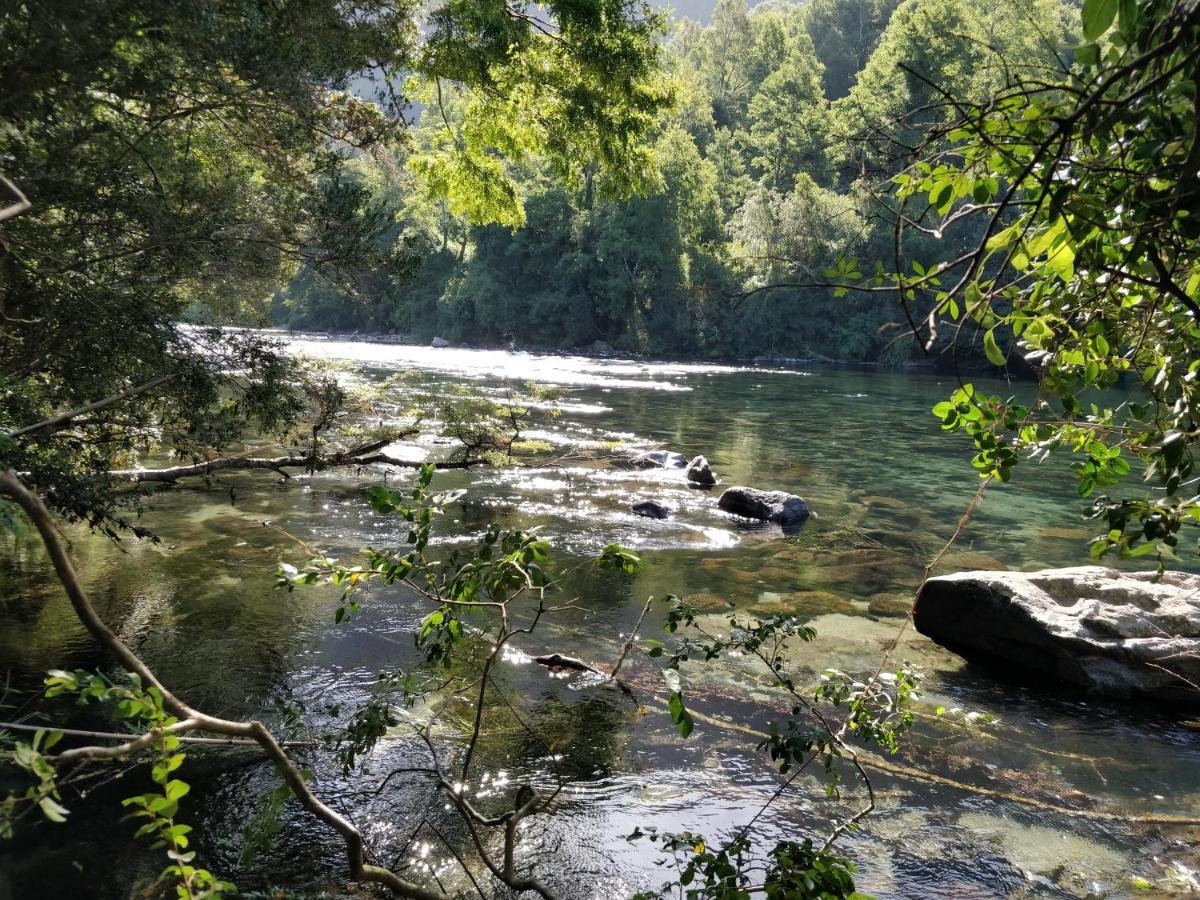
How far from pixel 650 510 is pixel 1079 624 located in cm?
675

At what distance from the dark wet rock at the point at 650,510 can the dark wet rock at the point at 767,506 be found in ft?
3.77

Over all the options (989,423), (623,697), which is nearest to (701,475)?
(623,697)

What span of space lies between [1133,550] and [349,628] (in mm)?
6901

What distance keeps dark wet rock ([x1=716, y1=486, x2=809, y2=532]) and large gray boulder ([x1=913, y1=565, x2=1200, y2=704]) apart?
455cm

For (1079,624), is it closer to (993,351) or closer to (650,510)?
(993,351)

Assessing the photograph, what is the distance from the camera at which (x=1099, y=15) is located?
4.87 feet

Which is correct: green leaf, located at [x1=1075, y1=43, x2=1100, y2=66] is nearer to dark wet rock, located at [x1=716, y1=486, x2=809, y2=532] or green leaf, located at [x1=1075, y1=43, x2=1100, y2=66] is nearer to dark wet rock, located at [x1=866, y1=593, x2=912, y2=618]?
dark wet rock, located at [x1=866, y1=593, x2=912, y2=618]

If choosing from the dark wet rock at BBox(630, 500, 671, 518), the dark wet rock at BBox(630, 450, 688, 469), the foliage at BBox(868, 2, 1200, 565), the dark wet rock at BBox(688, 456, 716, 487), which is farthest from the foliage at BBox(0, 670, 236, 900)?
the dark wet rock at BBox(630, 450, 688, 469)

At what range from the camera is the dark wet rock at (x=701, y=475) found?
50.0ft

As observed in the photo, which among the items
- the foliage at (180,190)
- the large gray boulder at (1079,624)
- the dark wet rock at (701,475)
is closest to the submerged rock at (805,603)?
the large gray boulder at (1079,624)

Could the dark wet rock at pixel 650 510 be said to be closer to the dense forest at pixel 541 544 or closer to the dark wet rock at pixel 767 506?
the dense forest at pixel 541 544

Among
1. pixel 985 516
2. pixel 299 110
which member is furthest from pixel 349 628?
pixel 985 516

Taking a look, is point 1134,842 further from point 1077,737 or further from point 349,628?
point 349,628

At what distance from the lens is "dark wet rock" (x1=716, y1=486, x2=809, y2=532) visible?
42.1 ft
